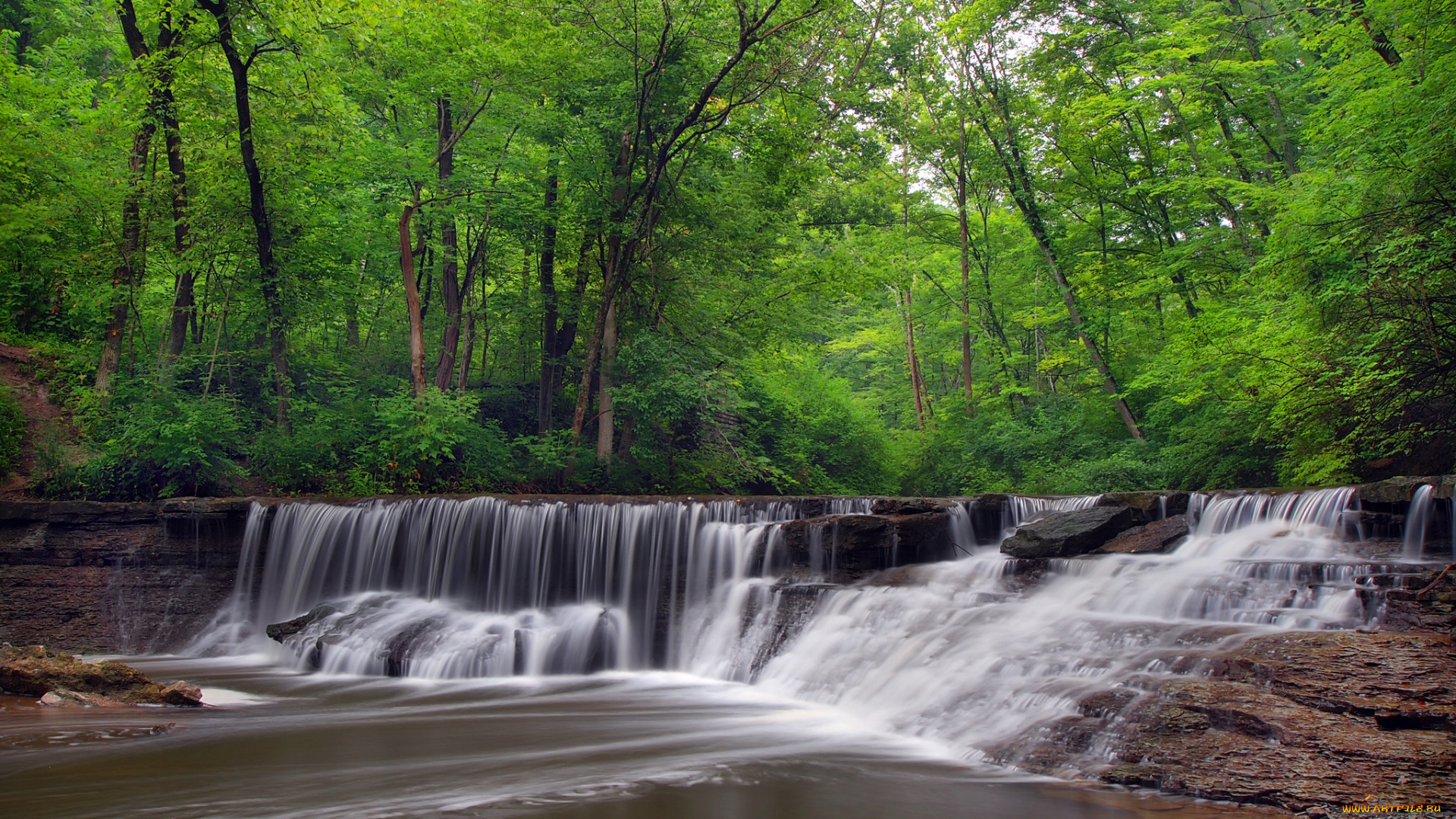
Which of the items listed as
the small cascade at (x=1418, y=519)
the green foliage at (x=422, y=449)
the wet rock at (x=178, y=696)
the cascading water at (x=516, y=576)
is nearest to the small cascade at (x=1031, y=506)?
the cascading water at (x=516, y=576)

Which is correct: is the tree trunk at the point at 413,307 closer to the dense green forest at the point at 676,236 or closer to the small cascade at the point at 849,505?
the dense green forest at the point at 676,236

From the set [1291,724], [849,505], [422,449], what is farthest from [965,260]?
[1291,724]

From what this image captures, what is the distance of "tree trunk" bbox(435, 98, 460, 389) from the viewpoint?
59.1 ft

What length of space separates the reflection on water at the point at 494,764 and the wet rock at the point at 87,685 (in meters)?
0.23

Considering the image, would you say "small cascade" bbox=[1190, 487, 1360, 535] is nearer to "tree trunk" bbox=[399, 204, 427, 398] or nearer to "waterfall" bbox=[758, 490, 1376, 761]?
"waterfall" bbox=[758, 490, 1376, 761]

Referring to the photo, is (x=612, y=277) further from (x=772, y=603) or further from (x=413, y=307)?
(x=772, y=603)

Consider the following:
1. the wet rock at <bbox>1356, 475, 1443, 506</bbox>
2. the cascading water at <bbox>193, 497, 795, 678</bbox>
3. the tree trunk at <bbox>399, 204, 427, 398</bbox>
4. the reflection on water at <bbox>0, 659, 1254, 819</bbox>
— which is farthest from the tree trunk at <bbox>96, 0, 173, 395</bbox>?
the wet rock at <bbox>1356, 475, 1443, 506</bbox>

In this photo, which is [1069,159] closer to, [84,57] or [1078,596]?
[1078,596]

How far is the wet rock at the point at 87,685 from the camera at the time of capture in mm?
7945

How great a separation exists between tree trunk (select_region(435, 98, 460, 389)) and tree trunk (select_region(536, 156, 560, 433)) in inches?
77.1

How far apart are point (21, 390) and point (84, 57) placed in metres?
14.6

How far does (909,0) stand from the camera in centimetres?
2248

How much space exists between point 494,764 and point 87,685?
473 cm

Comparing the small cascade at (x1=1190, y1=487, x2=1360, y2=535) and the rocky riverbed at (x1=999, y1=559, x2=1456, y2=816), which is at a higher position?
the small cascade at (x1=1190, y1=487, x2=1360, y2=535)
